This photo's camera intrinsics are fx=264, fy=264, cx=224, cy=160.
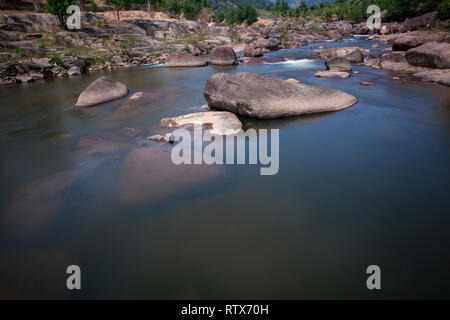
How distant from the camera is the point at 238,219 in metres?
4.41

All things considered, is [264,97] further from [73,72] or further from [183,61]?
[73,72]

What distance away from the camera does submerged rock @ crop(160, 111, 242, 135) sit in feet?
26.0

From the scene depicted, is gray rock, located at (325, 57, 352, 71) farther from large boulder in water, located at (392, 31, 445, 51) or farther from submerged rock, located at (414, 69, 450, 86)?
large boulder in water, located at (392, 31, 445, 51)

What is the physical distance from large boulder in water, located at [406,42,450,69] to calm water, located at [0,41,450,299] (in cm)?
793

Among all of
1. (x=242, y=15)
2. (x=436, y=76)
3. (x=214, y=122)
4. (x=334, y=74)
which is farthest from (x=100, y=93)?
(x=242, y=15)

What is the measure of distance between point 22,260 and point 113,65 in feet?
78.3

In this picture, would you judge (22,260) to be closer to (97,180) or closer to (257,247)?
(97,180)

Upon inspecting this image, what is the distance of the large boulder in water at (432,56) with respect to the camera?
13.4m

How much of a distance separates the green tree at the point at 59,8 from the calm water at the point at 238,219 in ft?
108

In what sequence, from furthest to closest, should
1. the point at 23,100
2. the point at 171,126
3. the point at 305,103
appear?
1. the point at 23,100
2. the point at 305,103
3. the point at 171,126

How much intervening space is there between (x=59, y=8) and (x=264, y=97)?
36.3 metres

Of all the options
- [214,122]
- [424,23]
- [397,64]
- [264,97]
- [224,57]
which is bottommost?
[214,122]

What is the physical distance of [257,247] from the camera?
3.83 m
